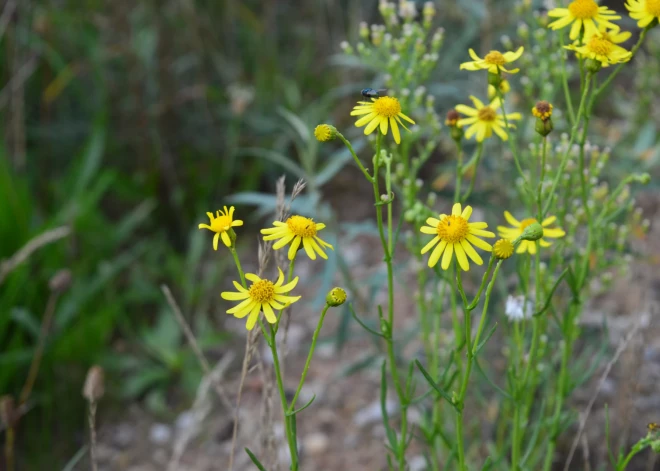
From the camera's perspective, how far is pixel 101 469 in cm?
199

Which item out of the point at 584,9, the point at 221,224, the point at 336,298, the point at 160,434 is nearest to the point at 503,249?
the point at 336,298

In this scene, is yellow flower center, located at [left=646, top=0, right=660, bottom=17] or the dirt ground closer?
yellow flower center, located at [left=646, top=0, right=660, bottom=17]

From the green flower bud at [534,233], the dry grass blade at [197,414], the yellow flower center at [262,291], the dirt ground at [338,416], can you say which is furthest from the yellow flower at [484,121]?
the dirt ground at [338,416]

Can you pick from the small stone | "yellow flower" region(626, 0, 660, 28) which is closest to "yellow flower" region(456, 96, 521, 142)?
"yellow flower" region(626, 0, 660, 28)

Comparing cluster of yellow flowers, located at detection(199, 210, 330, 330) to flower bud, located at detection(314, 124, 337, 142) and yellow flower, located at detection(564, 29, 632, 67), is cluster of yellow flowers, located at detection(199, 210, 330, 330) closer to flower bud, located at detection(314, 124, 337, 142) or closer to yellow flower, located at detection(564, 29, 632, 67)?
flower bud, located at detection(314, 124, 337, 142)

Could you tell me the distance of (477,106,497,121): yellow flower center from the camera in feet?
3.60

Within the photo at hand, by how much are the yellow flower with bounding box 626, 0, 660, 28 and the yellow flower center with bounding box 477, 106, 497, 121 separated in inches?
9.4

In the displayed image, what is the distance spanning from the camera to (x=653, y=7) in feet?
3.11

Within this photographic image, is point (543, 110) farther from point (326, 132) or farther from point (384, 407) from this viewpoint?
point (384, 407)

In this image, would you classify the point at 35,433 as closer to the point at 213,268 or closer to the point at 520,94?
the point at 213,268

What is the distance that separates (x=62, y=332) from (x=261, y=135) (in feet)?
3.62

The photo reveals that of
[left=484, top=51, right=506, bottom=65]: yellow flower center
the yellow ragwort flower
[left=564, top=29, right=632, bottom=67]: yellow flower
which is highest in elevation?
[left=564, top=29, right=632, bottom=67]: yellow flower

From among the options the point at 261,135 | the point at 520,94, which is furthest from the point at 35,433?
the point at 520,94

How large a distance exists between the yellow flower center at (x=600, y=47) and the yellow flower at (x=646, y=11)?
57mm
